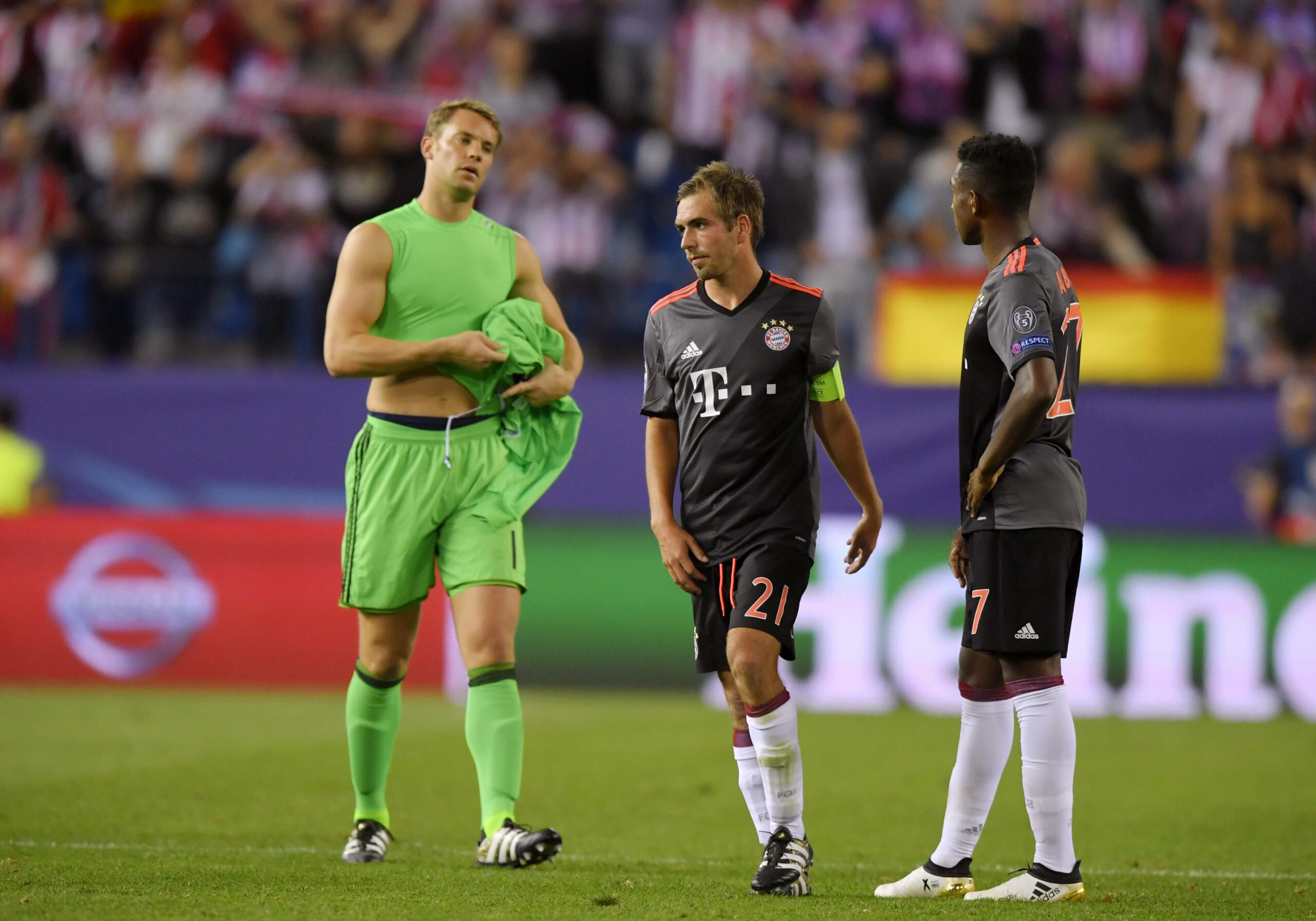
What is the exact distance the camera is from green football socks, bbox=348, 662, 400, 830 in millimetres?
5609

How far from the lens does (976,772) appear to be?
483 cm

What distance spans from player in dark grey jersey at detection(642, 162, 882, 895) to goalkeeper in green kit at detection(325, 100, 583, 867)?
711mm

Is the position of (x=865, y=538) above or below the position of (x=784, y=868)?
above

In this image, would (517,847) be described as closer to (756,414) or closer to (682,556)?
(682,556)

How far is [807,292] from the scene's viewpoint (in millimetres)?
5055

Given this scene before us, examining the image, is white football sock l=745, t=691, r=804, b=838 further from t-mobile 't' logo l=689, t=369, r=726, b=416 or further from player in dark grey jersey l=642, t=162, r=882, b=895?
t-mobile 't' logo l=689, t=369, r=726, b=416

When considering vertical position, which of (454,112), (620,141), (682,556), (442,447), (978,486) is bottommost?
(682,556)

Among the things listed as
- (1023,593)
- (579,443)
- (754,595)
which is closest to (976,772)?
(1023,593)

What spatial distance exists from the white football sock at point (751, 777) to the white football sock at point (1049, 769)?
88 centimetres

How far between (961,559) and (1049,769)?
713 millimetres

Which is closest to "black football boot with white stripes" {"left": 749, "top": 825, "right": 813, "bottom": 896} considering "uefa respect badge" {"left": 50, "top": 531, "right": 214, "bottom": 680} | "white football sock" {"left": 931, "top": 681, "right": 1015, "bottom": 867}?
"white football sock" {"left": 931, "top": 681, "right": 1015, "bottom": 867}

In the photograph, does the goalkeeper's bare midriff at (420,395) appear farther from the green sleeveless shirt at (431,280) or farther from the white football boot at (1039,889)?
the white football boot at (1039,889)

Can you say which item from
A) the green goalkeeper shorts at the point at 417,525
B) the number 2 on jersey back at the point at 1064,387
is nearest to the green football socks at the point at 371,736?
the green goalkeeper shorts at the point at 417,525

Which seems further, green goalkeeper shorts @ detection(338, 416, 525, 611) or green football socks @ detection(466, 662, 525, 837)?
green goalkeeper shorts @ detection(338, 416, 525, 611)
